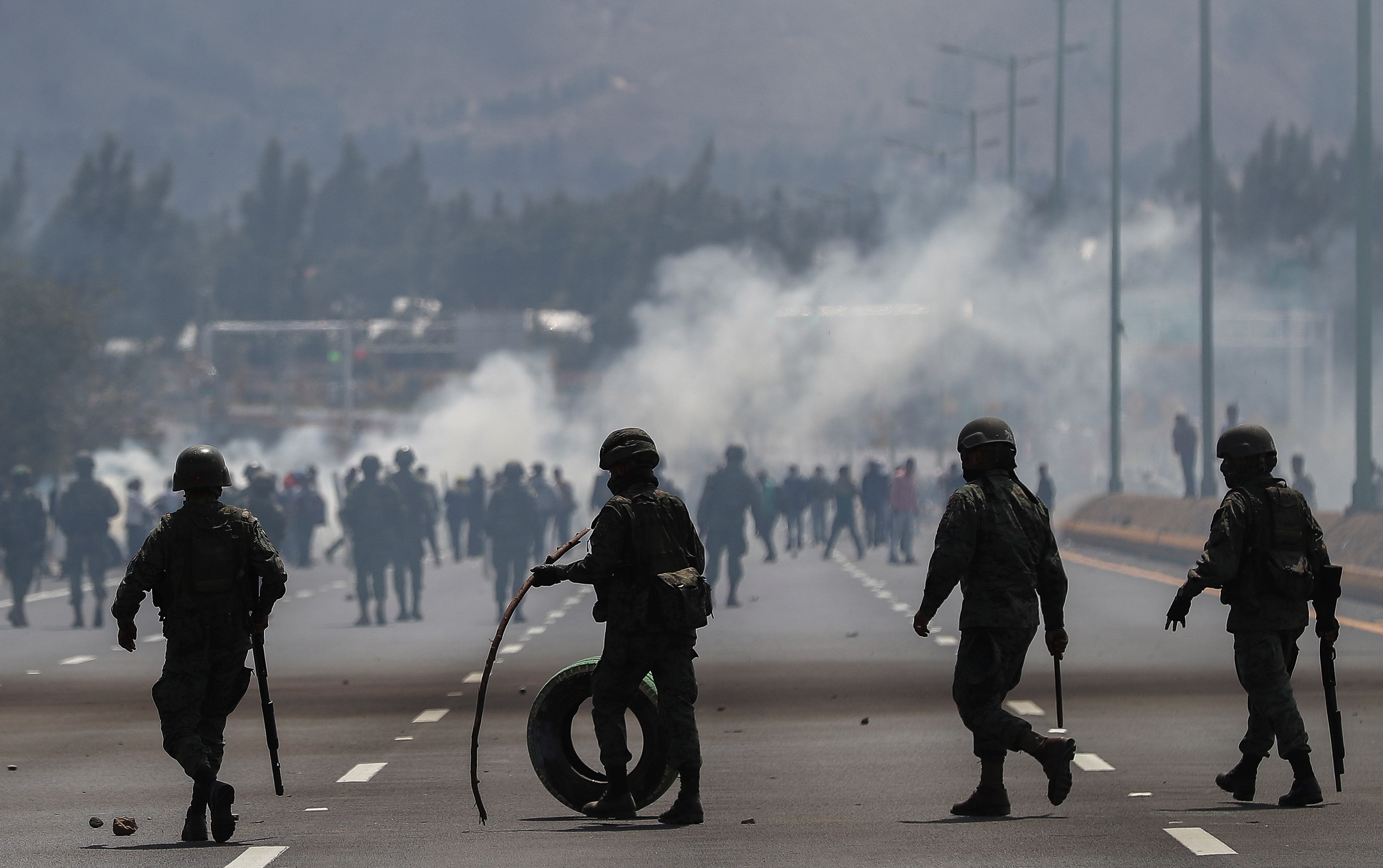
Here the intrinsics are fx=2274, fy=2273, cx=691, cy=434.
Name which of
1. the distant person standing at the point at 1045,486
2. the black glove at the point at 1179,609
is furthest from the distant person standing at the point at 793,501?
the black glove at the point at 1179,609

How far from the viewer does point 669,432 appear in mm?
78250

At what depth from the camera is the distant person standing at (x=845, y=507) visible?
36.8 metres

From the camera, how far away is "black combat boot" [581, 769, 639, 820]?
28.1ft

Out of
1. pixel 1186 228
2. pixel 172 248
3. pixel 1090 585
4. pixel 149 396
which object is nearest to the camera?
pixel 1090 585

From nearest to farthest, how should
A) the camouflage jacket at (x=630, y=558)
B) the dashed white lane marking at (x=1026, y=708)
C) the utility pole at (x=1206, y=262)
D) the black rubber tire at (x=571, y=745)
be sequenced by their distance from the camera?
the camouflage jacket at (x=630, y=558) → the black rubber tire at (x=571, y=745) → the dashed white lane marking at (x=1026, y=708) → the utility pole at (x=1206, y=262)

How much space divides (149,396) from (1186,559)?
49694 millimetres

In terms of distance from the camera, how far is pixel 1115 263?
142ft

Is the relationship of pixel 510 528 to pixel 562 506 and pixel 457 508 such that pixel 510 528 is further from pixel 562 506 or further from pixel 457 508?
pixel 457 508

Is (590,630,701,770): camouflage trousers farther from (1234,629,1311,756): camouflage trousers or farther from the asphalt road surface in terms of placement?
(1234,629,1311,756): camouflage trousers

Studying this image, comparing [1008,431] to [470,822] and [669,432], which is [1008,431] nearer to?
[470,822]

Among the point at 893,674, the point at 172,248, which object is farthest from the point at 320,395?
the point at 893,674

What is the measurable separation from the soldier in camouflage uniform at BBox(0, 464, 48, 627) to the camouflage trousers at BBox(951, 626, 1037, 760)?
16326mm

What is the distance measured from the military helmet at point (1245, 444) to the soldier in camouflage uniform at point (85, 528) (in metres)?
15.6

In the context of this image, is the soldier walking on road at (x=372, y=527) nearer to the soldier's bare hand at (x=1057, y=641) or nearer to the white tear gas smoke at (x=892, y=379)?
the soldier's bare hand at (x=1057, y=641)
